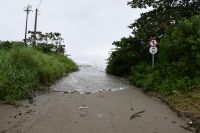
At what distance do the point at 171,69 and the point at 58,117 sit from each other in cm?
828

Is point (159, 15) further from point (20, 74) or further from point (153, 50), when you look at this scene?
point (20, 74)

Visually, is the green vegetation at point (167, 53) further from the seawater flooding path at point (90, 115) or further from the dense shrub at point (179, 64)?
the seawater flooding path at point (90, 115)

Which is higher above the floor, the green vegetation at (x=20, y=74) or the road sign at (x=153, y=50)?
the road sign at (x=153, y=50)

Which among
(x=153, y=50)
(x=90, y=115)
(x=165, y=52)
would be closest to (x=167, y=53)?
(x=165, y=52)

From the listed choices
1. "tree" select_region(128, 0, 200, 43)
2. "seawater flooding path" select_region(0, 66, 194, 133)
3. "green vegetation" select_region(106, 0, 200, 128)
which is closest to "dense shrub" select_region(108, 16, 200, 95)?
"green vegetation" select_region(106, 0, 200, 128)

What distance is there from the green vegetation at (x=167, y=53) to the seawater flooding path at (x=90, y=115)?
1.04 metres

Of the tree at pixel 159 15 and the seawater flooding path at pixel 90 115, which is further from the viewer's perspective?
the tree at pixel 159 15

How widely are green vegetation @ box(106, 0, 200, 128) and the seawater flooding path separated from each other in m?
1.04

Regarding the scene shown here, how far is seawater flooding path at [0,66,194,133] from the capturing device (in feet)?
33.1

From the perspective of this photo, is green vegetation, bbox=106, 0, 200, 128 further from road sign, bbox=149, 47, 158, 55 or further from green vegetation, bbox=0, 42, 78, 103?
green vegetation, bbox=0, 42, 78, 103

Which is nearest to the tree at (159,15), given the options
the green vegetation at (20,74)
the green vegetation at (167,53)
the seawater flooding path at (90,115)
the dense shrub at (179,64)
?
the green vegetation at (167,53)

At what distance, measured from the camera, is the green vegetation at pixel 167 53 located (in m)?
15.4

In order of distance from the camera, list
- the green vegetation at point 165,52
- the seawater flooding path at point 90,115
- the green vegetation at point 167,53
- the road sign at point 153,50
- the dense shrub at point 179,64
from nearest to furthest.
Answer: the seawater flooding path at point 90,115 → the green vegetation at point 167,53 → the dense shrub at point 179,64 → the green vegetation at point 165,52 → the road sign at point 153,50

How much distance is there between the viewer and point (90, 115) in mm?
11742
